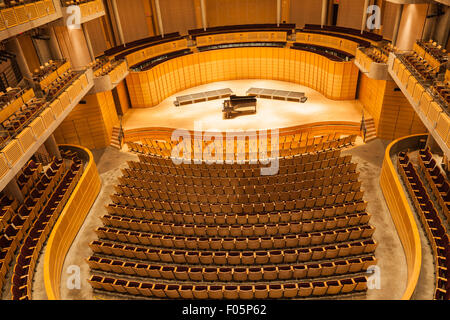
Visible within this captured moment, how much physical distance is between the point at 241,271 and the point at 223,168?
3144 millimetres

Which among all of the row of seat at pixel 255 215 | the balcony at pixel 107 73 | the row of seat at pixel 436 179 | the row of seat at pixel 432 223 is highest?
the balcony at pixel 107 73

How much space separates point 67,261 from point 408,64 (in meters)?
8.22

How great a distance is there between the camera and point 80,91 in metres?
8.23

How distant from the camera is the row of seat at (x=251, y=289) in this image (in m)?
4.81

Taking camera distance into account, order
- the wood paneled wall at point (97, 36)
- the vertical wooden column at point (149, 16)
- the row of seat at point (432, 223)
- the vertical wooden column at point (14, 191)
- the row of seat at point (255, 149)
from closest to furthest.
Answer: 1. the row of seat at point (432, 223)
2. the vertical wooden column at point (14, 191)
3. the row of seat at point (255, 149)
4. the wood paneled wall at point (97, 36)
5. the vertical wooden column at point (149, 16)

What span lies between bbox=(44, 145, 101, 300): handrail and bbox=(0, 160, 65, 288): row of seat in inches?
23.4

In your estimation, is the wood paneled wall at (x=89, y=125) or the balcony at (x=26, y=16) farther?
the wood paneled wall at (x=89, y=125)

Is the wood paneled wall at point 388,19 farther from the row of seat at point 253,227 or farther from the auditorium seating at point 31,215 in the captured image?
the auditorium seating at point 31,215

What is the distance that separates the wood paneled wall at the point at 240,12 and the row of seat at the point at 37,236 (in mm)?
10862

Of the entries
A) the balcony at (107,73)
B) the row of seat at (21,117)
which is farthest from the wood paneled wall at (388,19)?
the row of seat at (21,117)

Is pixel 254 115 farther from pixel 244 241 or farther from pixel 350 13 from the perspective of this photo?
pixel 350 13

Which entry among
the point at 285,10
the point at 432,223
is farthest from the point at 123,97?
the point at 432,223
